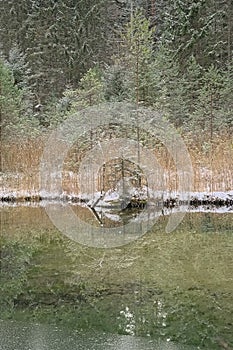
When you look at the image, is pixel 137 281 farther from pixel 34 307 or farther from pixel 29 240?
pixel 29 240

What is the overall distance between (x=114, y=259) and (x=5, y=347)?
9.51 ft

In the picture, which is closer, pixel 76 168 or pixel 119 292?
pixel 119 292

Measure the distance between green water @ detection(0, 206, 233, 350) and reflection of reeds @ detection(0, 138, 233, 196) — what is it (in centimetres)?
247

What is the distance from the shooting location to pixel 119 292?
538 cm

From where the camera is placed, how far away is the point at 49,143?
498 inches

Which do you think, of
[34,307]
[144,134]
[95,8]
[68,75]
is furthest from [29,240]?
[95,8]

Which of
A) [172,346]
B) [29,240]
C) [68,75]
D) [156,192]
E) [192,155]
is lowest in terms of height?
[172,346]

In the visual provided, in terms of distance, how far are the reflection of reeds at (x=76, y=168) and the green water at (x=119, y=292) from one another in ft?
8.09

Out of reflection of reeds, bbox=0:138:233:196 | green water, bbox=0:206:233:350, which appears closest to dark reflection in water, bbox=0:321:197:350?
green water, bbox=0:206:233:350

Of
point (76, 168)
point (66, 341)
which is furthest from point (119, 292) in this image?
point (76, 168)

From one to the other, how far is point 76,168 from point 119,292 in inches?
259

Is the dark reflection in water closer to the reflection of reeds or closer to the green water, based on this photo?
the green water

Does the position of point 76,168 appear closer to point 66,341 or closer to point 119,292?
point 119,292

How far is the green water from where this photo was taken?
13.8 ft
